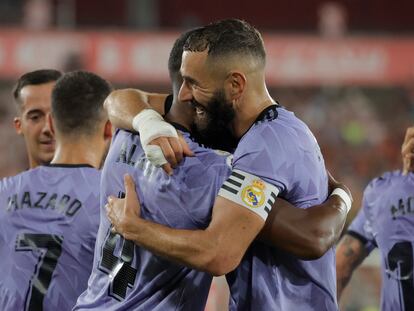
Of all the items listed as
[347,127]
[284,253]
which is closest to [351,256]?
[284,253]

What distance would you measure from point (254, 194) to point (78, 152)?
1296 mm

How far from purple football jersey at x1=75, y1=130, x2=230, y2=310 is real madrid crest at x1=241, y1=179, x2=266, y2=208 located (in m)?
0.16

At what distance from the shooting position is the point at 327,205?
2945 millimetres

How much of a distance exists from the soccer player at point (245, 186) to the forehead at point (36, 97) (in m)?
1.50

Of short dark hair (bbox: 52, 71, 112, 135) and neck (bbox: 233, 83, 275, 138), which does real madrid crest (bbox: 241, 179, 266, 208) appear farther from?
short dark hair (bbox: 52, 71, 112, 135)

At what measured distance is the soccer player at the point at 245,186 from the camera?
2.70m

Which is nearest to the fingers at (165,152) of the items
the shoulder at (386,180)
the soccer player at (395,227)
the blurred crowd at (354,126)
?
the soccer player at (395,227)

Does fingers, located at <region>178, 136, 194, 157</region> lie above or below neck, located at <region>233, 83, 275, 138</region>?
below

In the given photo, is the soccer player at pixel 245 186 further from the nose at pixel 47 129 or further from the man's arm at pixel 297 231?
the nose at pixel 47 129

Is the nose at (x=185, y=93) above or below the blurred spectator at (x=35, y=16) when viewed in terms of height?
above

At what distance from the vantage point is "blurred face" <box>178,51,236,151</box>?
2865mm

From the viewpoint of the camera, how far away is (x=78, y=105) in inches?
150

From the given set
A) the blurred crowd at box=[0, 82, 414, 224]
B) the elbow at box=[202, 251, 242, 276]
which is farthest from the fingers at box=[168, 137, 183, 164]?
the blurred crowd at box=[0, 82, 414, 224]

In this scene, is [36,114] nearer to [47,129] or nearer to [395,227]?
[47,129]
